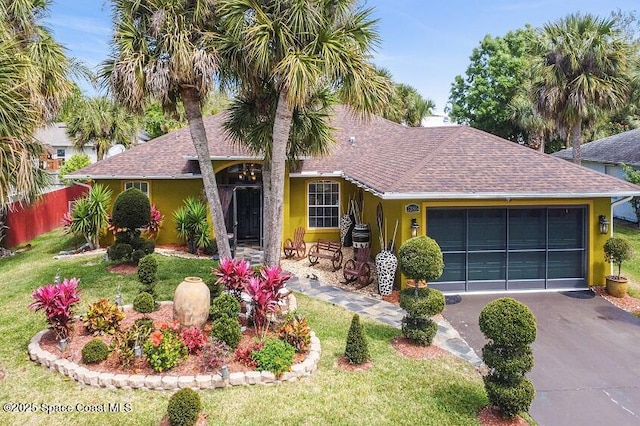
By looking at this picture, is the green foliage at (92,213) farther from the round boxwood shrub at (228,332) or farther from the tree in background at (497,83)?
the tree in background at (497,83)

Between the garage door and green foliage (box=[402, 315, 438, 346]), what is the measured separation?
386 centimetres

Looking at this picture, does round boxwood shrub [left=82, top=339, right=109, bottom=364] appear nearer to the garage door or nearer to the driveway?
the driveway

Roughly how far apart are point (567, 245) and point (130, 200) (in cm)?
1277

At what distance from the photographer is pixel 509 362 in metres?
6.30

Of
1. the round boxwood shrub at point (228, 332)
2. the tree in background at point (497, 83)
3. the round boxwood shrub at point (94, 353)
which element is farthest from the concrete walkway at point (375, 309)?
the tree in background at point (497, 83)

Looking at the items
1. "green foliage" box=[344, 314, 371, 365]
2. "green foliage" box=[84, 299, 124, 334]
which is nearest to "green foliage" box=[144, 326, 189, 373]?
"green foliage" box=[84, 299, 124, 334]

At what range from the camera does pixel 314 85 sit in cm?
989

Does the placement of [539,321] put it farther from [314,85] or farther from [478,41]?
[478,41]

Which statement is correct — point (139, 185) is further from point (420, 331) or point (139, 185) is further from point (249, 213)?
point (420, 331)

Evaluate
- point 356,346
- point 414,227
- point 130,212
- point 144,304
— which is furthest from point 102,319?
point 414,227

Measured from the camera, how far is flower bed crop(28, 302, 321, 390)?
7.17m

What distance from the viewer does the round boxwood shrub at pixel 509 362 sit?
6289 mm

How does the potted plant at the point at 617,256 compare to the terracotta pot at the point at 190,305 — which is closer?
the terracotta pot at the point at 190,305

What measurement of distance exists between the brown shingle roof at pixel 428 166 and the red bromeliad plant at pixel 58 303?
24.0 feet
